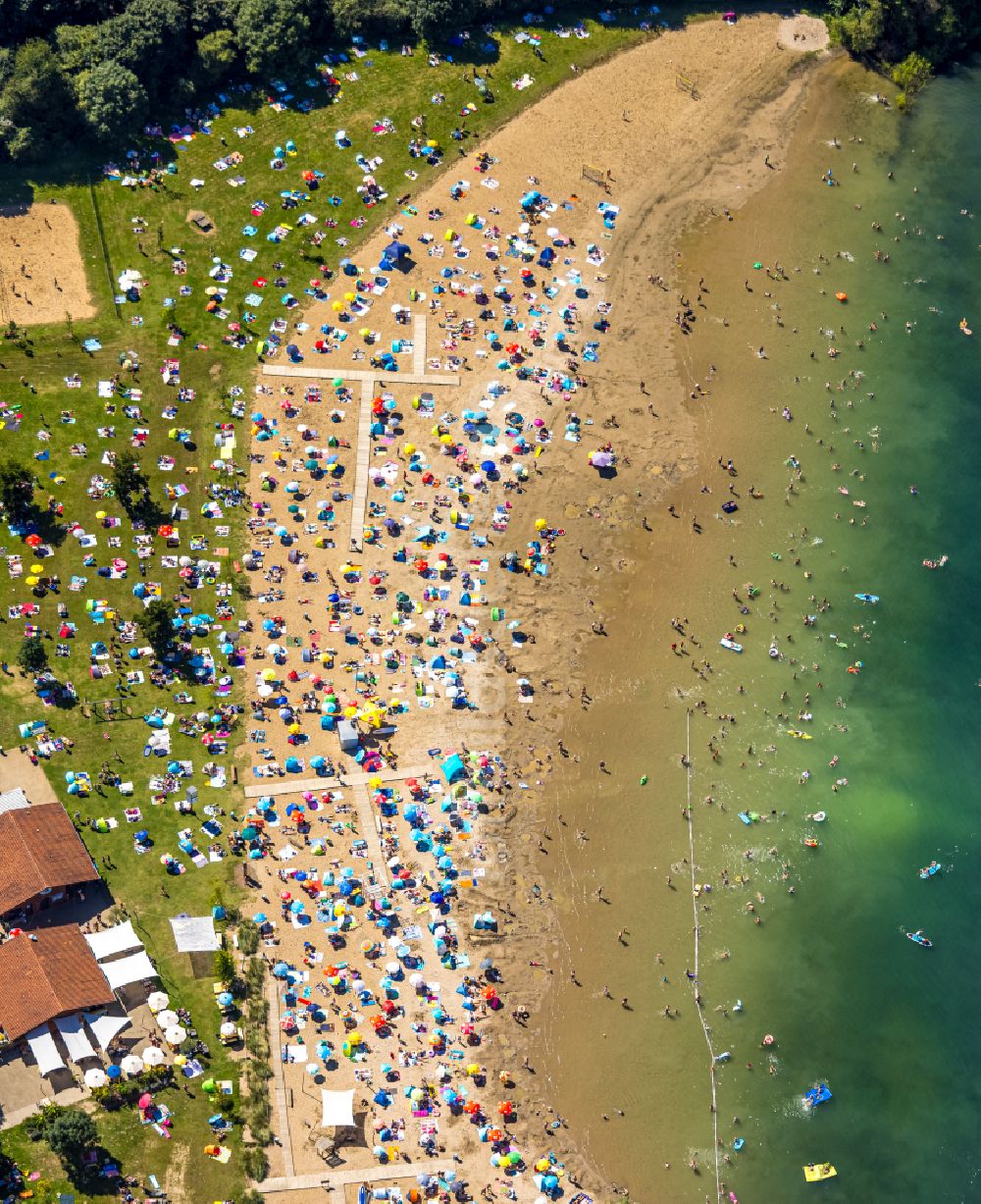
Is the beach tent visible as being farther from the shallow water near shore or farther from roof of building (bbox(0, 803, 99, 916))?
roof of building (bbox(0, 803, 99, 916))

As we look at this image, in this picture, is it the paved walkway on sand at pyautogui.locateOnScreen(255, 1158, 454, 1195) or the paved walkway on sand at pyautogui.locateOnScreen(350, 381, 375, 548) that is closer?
the paved walkway on sand at pyautogui.locateOnScreen(255, 1158, 454, 1195)

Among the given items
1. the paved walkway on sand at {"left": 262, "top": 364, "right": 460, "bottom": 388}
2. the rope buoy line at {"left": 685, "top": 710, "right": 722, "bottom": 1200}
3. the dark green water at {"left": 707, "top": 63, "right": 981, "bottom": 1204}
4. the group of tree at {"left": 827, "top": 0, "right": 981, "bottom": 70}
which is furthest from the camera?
the group of tree at {"left": 827, "top": 0, "right": 981, "bottom": 70}

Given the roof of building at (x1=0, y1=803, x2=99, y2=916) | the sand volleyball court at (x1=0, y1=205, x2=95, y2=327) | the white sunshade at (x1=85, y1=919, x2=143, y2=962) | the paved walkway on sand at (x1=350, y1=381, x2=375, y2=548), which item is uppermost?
the sand volleyball court at (x1=0, y1=205, x2=95, y2=327)

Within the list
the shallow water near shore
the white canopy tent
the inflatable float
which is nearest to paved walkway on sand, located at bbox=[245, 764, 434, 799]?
the white canopy tent

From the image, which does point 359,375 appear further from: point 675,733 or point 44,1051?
point 44,1051

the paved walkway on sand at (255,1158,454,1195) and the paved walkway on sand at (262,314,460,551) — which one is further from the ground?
the paved walkway on sand at (262,314,460,551)

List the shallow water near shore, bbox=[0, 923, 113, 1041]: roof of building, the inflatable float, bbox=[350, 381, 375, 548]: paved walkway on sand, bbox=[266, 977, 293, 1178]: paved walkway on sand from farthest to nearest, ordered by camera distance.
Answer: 1. bbox=[350, 381, 375, 548]: paved walkway on sand
2. the shallow water near shore
3. the inflatable float
4. bbox=[266, 977, 293, 1178]: paved walkway on sand
5. bbox=[0, 923, 113, 1041]: roof of building

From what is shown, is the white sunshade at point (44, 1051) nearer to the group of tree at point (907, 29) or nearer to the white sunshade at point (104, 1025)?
the white sunshade at point (104, 1025)
